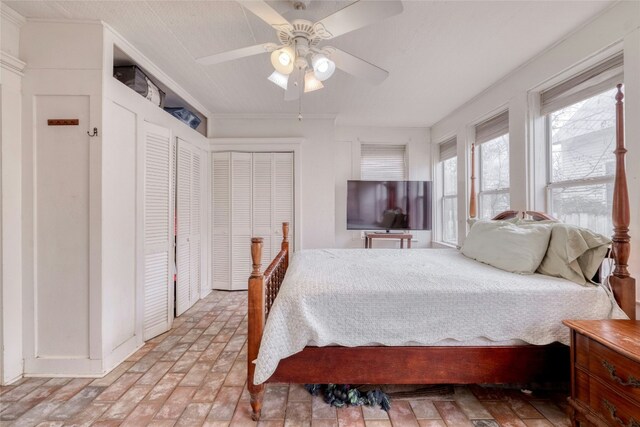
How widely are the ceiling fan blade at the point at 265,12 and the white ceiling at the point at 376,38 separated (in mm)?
276

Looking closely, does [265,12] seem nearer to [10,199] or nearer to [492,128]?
[10,199]

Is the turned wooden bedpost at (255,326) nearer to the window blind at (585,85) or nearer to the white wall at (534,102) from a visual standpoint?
the white wall at (534,102)

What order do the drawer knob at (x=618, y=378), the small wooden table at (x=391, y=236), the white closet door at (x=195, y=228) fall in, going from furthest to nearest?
1. the small wooden table at (x=391, y=236)
2. the white closet door at (x=195, y=228)
3. the drawer knob at (x=618, y=378)

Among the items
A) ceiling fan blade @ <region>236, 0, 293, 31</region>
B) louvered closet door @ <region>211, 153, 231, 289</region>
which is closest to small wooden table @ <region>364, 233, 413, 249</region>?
louvered closet door @ <region>211, 153, 231, 289</region>

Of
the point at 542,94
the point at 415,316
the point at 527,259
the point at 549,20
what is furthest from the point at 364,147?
the point at 415,316

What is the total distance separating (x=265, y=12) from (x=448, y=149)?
352 cm

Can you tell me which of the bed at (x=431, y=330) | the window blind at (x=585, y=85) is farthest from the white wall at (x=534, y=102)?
the bed at (x=431, y=330)

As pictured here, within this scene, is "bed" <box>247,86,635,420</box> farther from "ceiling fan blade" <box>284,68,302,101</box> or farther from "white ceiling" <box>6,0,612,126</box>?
"ceiling fan blade" <box>284,68,302,101</box>

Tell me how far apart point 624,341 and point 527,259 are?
0.64m

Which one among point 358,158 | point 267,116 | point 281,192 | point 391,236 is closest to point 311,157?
point 281,192

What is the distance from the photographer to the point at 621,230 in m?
1.52

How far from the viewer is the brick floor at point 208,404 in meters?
1.52

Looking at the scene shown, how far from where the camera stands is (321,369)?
59.7 inches

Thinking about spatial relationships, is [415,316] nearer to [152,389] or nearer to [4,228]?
[152,389]
